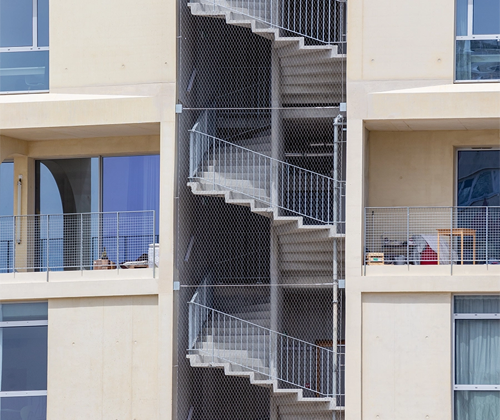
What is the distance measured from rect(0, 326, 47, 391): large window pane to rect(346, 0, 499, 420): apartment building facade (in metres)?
4.43

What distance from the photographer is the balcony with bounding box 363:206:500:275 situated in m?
15.5

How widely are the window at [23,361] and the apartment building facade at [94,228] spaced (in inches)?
0.6

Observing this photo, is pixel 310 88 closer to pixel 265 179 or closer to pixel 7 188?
pixel 265 179

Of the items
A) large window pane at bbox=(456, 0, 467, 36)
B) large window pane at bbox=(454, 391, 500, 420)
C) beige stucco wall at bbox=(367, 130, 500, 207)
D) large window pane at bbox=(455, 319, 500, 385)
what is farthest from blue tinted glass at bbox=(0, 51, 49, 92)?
large window pane at bbox=(454, 391, 500, 420)

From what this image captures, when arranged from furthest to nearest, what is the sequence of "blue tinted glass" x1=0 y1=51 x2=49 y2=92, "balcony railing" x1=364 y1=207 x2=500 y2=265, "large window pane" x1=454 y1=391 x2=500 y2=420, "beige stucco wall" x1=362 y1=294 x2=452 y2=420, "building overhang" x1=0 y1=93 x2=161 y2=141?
1. "blue tinted glass" x1=0 y1=51 x2=49 y2=92
2. "building overhang" x1=0 y1=93 x2=161 y2=141
3. "balcony railing" x1=364 y1=207 x2=500 y2=265
4. "large window pane" x1=454 y1=391 x2=500 y2=420
5. "beige stucco wall" x1=362 y1=294 x2=452 y2=420

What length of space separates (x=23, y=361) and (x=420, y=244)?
5962 mm

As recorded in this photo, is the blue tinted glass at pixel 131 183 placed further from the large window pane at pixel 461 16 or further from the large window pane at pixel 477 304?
the large window pane at pixel 461 16

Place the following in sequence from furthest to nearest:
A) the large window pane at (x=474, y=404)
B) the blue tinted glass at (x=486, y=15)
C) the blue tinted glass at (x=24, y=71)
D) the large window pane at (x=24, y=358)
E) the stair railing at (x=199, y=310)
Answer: the blue tinted glass at (x=24, y=71) → the large window pane at (x=24, y=358) → the stair railing at (x=199, y=310) → the blue tinted glass at (x=486, y=15) → the large window pane at (x=474, y=404)

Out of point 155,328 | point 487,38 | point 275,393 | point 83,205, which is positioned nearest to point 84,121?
point 83,205

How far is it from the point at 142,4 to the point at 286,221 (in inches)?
149

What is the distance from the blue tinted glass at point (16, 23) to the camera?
55.3ft

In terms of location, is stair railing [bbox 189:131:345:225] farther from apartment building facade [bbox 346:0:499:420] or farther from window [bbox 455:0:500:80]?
window [bbox 455:0:500:80]

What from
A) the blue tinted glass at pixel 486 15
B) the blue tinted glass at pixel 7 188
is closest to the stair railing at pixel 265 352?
the blue tinted glass at pixel 7 188

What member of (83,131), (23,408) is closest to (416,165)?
(83,131)
